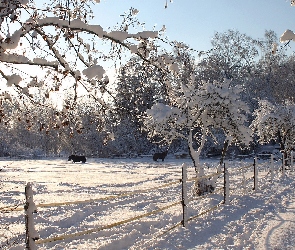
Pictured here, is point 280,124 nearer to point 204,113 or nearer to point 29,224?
point 204,113

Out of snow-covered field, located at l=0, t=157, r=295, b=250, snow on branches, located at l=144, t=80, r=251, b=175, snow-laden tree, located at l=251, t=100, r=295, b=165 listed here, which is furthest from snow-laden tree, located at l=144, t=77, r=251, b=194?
snow-laden tree, located at l=251, t=100, r=295, b=165

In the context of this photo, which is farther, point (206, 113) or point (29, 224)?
point (206, 113)

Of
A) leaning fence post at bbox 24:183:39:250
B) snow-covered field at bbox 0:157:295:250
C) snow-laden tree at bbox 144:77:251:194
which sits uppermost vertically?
snow-laden tree at bbox 144:77:251:194

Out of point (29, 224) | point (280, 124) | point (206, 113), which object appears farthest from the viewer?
point (280, 124)

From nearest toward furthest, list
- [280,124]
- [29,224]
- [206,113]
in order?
1. [29,224]
2. [206,113]
3. [280,124]

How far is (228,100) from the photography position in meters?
14.1

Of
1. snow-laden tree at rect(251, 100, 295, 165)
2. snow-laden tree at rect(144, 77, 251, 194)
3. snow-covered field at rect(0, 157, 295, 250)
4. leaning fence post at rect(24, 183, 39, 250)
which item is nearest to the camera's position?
leaning fence post at rect(24, 183, 39, 250)

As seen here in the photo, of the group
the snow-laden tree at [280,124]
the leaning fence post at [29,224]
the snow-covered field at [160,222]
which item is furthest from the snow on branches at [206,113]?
the snow-laden tree at [280,124]

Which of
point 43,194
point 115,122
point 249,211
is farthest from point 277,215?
point 43,194

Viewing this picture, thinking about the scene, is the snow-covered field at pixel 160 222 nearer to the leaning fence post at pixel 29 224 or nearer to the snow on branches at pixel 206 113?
the leaning fence post at pixel 29 224

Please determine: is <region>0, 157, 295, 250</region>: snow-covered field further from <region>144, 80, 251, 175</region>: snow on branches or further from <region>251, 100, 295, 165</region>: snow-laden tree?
<region>251, 100, 295, 165</region>: snow-laden tree

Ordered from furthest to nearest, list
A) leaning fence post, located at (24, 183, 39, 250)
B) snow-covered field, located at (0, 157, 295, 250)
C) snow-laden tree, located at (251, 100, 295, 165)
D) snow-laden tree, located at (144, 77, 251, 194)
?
1. snow-laden tree, located at (251, 100, 295, 165)
2. snow-laden tree, located at (144, 77, 251, 194)
3. snow-covered field, located at (0, 157, 295, 250)
4. leaning fence post, located at (24, 183, 39, 250)

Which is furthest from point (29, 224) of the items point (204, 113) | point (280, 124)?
point (280, 124)

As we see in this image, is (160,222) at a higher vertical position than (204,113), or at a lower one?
lower
